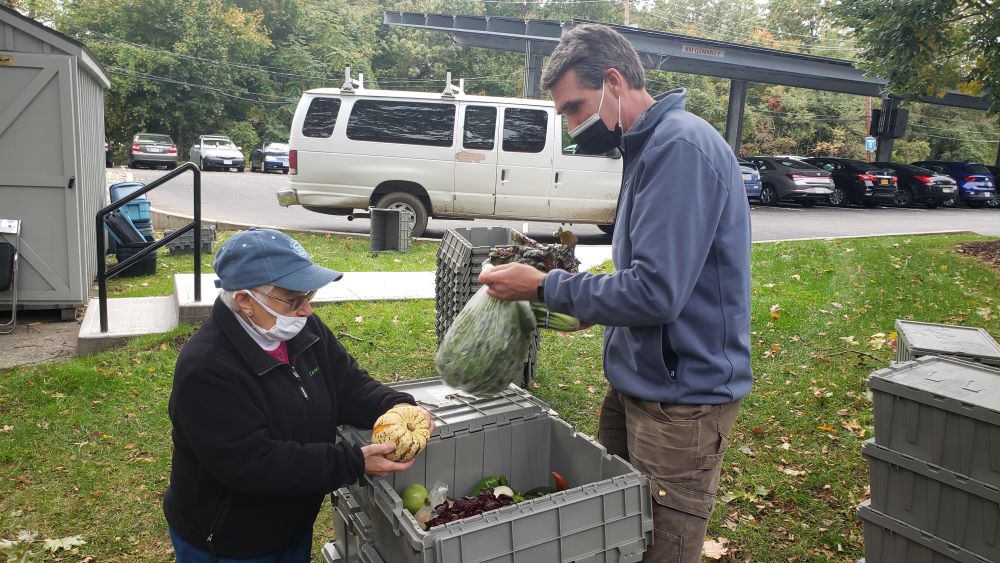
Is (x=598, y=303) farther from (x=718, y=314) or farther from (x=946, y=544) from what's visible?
(x=946, y=544)

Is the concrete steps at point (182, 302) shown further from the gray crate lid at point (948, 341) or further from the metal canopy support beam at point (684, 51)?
the metal canopy support beam at point (684, 51)

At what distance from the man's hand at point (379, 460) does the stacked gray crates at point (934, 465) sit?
208cm

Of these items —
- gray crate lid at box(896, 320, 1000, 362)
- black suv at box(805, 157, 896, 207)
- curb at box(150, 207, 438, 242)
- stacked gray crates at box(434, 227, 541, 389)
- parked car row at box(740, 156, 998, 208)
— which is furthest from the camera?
black suv at box(805, 157, 896, 207)

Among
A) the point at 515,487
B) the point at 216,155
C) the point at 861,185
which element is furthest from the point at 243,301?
the point at 216,155

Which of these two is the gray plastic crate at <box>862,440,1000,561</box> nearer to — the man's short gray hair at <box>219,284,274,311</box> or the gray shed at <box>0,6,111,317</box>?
the man's short gray hair at <box>219,284,274,311</box>

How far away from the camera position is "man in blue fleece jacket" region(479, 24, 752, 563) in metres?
2.05

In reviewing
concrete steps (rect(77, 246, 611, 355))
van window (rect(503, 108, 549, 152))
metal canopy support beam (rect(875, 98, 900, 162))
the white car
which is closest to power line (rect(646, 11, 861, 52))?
metal canopy support beam (rect(875, 98, 900, 162))

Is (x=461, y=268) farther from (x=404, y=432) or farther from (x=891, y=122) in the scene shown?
(x=891, y=122)

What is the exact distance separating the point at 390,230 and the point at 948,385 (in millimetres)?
8644

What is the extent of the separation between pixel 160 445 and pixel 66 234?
142 inches

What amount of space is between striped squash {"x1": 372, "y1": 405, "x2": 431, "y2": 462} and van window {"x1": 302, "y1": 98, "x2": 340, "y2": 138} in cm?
1001

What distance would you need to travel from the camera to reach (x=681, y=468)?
2.29m

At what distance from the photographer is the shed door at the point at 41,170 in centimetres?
691

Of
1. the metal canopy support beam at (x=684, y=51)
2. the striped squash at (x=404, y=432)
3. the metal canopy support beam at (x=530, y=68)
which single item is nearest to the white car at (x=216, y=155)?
the metal canopy support beam at (x=684, y=51)
